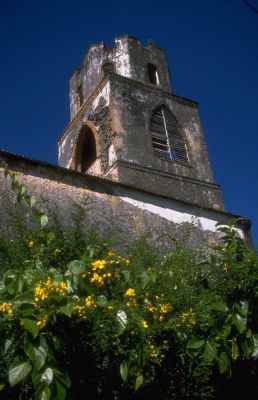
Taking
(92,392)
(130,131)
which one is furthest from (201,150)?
(92,392)

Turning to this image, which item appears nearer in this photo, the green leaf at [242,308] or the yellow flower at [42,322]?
the yellow flower at [42,322]

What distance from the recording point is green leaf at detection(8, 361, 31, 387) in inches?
120

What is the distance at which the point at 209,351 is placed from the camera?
4281mm

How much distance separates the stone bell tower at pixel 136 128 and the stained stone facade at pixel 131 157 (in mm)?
31

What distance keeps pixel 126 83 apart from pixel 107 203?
591cm

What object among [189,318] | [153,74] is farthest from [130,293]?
[153,74]

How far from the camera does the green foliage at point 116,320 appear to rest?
3287 millimetres

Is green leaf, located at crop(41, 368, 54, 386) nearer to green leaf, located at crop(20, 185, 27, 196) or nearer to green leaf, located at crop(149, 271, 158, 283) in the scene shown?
green leaf, located at crop(149, 271, 158, 283)

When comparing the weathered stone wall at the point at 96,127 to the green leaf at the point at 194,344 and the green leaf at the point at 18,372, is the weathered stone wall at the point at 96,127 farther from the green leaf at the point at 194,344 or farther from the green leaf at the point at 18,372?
the green leaf at the point at 18,372

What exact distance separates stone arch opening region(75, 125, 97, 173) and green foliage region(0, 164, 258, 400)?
331 inches

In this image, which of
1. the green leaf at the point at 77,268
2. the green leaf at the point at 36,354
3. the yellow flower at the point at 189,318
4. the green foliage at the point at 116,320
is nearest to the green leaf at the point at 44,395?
the green foliage at the point at 116,320

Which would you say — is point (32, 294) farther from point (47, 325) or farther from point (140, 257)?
point (140, 257)

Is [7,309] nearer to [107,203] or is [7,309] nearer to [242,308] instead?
[242,308]

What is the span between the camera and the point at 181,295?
15.6 feet
